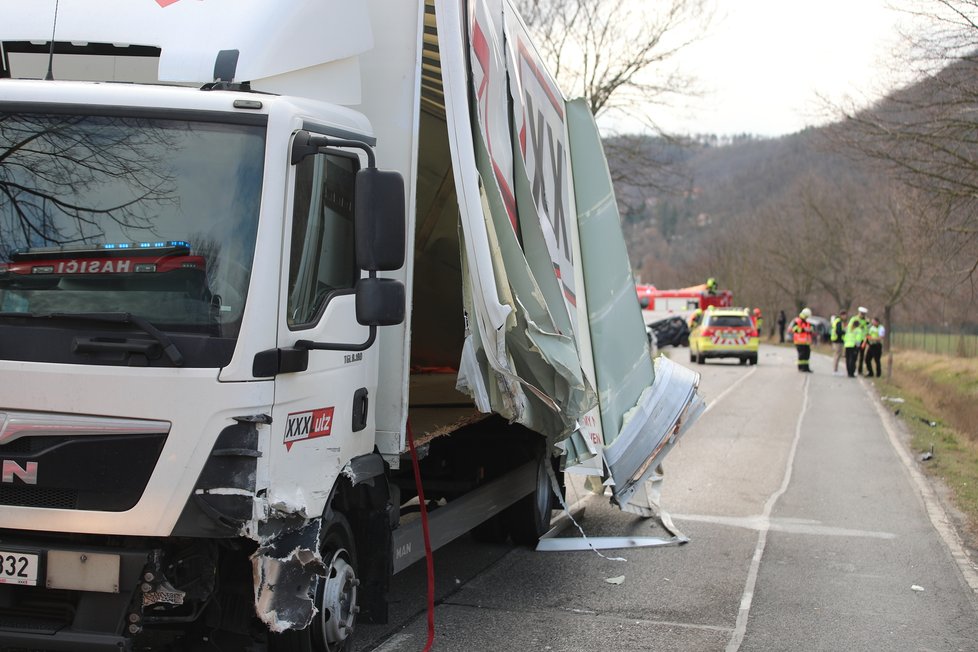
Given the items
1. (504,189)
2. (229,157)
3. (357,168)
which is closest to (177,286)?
(229,157)

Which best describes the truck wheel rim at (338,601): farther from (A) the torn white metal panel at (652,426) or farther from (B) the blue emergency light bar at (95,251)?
(A) the torn white metal panel at (652,426)

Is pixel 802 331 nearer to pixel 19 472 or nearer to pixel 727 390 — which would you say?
pixel 727 390

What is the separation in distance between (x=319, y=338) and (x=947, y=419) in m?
17.1

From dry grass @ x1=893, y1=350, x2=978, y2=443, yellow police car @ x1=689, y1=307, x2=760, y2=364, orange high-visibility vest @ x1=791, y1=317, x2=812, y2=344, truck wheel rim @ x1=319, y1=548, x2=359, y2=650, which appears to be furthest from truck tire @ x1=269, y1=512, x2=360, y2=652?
yellow police car @ x1=689, y1=307, x2=760, y2=364

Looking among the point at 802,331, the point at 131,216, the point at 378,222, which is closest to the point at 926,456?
the point at 378,222

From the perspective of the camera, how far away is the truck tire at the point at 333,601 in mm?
4457

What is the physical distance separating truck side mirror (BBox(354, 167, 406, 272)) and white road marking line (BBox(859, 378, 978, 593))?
17.0 ft

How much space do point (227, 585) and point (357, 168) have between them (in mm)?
1910

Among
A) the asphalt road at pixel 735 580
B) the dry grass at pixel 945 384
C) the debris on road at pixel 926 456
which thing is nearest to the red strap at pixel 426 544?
the asphalt road at pixel 735 580

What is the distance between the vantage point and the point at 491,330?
17.1 ft

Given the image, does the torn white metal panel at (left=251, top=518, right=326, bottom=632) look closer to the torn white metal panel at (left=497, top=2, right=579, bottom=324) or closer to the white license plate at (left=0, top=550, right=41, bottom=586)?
the white license plate at (left=0, top=550, right=41, bottom=586)

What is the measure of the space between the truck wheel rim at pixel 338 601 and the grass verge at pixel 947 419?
5965mm

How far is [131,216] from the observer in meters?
4.01

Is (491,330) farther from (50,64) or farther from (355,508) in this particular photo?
(50,64)
